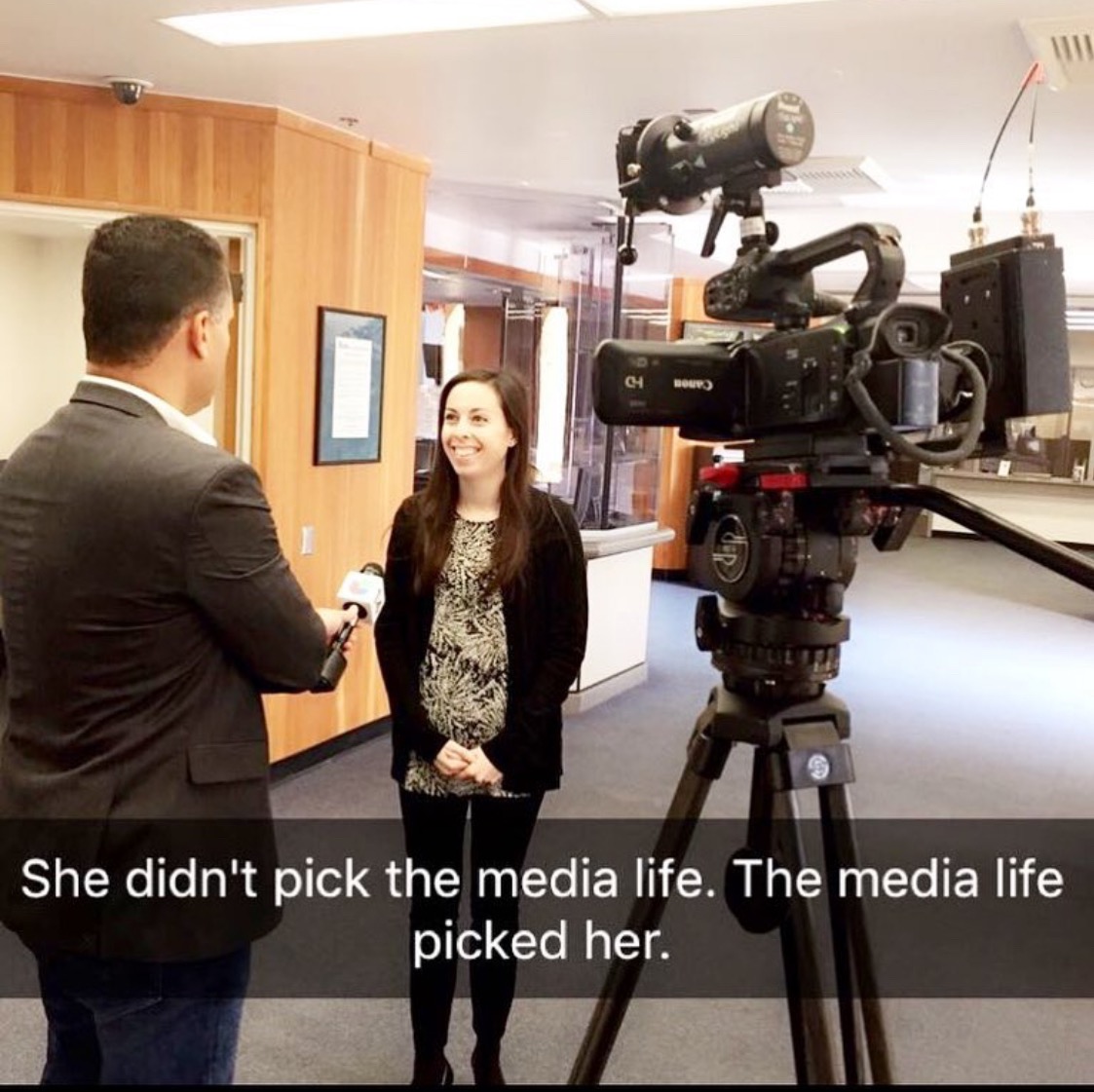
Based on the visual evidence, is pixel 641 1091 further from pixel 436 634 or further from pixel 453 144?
pixel 453 144

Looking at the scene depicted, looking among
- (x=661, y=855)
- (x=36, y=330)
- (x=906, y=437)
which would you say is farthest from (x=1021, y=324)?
(x=36, y=330)

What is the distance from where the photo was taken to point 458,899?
2221mm

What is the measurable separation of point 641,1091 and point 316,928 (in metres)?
1.06

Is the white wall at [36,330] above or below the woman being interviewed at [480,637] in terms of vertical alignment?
above

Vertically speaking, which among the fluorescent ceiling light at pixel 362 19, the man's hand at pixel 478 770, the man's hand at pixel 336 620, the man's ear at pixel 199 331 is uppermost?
the fluorescent ceiling light at pixel 362 19

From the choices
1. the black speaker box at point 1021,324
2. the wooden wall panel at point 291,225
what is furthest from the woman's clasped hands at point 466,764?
the wooden wall panel at point 291,225

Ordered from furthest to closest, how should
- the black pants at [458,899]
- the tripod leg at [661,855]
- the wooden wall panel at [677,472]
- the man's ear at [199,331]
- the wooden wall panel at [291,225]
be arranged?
1. the wooden wall panel at [677,472]
2. the wooden wall panel at [291,225]
3. the black pants at [458,899]
4. the tripod leg at [661,855]
5. the man's ear at [199,331]

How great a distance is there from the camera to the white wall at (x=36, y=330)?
4.75m

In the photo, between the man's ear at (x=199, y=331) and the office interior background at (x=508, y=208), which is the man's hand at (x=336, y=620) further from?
the office interior background at (x=508, y=208)

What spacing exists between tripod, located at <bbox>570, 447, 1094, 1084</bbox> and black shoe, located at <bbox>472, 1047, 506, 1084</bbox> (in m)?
0.75

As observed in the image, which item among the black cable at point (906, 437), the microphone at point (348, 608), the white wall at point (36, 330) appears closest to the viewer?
the black cable at point (906, 437)

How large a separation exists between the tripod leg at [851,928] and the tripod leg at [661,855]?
0.16 m

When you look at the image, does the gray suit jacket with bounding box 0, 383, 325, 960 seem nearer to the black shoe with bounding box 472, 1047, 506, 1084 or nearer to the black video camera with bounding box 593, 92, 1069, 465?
the black video camera with bounding box 593, 92, 1069, 465

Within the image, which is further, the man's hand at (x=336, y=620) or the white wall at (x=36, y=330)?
the white wall at (x=36, y=330)
